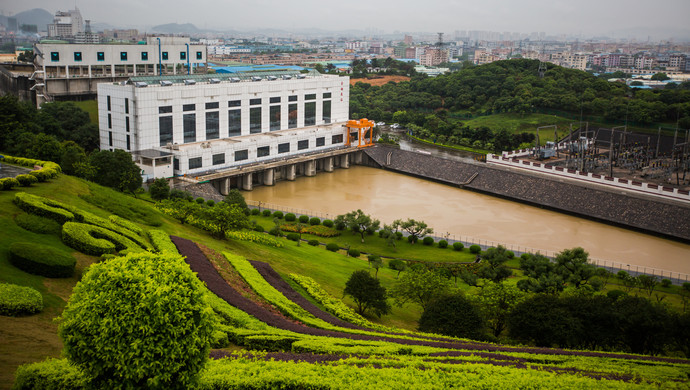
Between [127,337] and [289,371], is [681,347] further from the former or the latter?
[127,337]

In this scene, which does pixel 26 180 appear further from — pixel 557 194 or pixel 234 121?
pixel 557 194

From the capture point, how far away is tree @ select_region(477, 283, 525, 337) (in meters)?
19.8

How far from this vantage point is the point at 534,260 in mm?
26609

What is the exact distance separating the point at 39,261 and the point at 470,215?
101ft

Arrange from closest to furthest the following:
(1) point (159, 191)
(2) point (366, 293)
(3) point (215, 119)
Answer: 1. (2) point (366, 293)
2. (1) point (159, 191)
3. (3) point (215, 119)

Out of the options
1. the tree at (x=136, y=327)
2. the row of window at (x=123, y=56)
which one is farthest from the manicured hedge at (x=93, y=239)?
the row of window at (x=123, y=56)

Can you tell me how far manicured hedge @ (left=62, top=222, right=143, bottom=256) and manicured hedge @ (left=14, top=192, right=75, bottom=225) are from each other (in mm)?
654

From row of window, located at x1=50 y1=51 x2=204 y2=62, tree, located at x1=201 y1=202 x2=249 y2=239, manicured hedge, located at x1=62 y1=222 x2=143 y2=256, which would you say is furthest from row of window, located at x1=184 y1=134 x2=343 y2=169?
manicured hedge, located at x1=62 y1=222 x2=143 y2=256

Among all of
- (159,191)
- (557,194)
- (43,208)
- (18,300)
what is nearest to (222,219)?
(43,208)

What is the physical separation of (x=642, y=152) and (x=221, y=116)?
36857 mm

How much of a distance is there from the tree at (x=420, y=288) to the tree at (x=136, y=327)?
507 inches

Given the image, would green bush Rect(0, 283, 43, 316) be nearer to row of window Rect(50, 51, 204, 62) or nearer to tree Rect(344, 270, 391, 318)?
tree Rect(344, 270, 391, 318)

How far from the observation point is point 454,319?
18.3 metres

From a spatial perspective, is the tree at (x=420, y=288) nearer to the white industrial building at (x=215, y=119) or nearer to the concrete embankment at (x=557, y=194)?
the concrete embankment at (x=557, y=194)
